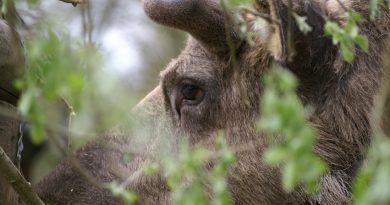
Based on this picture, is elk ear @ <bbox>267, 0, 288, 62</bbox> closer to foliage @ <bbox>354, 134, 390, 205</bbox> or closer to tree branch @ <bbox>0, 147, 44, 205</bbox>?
tree branch @ <bbox>0, 147, 44, 205</bbox>

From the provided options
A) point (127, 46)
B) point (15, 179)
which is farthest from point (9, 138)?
point (127, 46)

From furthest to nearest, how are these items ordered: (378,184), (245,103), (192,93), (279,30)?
(192,93) < (245,103) < (279,30) < (378,184)

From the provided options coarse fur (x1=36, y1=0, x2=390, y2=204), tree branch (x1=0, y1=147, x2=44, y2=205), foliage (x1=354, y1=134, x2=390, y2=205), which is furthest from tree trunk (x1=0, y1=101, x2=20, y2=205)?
foliage (x1=354, y1=134, x2=390, y2=205)

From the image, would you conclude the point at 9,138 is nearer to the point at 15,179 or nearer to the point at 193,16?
the point at 15,179

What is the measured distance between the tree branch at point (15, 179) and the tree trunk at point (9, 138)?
2.42 ft

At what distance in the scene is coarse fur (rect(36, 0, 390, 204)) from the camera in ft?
14.7

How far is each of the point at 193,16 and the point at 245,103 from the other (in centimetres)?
58

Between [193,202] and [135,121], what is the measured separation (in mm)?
2583

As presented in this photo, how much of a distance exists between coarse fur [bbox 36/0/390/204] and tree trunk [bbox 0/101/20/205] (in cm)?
34

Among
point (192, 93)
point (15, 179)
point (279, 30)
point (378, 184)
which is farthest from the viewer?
point (192, 93)

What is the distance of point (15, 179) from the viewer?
3701 millimetres

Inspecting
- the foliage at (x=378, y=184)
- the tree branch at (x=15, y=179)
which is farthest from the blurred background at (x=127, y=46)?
the foliage at (x=378, y=184)

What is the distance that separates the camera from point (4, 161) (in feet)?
12.0

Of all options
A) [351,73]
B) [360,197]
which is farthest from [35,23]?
[360,197]
